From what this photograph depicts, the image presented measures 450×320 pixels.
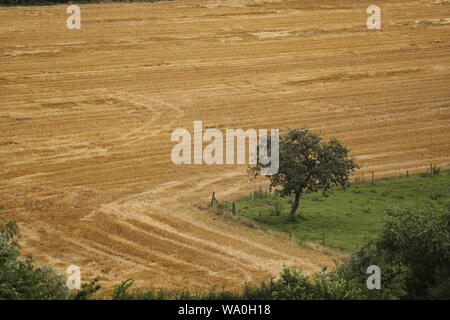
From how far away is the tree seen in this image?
43.2 metres

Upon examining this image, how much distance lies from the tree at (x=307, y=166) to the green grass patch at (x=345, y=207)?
136cm

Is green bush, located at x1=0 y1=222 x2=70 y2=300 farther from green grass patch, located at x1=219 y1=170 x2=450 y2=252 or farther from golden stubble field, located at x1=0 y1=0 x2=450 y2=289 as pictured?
green grass patch, located at x1=219 y1=170 x2=450 y2=252

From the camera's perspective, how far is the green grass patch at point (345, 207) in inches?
1656

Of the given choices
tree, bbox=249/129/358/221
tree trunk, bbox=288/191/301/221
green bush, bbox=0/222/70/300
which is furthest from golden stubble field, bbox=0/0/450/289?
green bush, bbox=0/222/70/300

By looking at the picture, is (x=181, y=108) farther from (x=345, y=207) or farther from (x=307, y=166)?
(x=307, y=166)

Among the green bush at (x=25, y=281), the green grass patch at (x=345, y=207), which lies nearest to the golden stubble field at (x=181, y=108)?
the green grass patch at (x=345, y=207)

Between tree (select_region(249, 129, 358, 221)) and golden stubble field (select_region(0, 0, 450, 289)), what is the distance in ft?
10.2

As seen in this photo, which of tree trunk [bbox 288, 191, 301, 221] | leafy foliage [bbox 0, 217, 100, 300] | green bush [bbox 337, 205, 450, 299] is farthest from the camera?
tree trunk [bbox 288, 191, 301, 221]

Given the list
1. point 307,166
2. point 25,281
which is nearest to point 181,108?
point 307,166

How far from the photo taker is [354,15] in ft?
300

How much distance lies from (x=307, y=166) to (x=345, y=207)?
3.80 m

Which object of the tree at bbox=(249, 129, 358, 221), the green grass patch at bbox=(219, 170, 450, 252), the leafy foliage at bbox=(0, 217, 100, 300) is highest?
the tree at bbox=(249, 129, 358, 221)

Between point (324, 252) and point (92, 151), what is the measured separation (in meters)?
20.5
